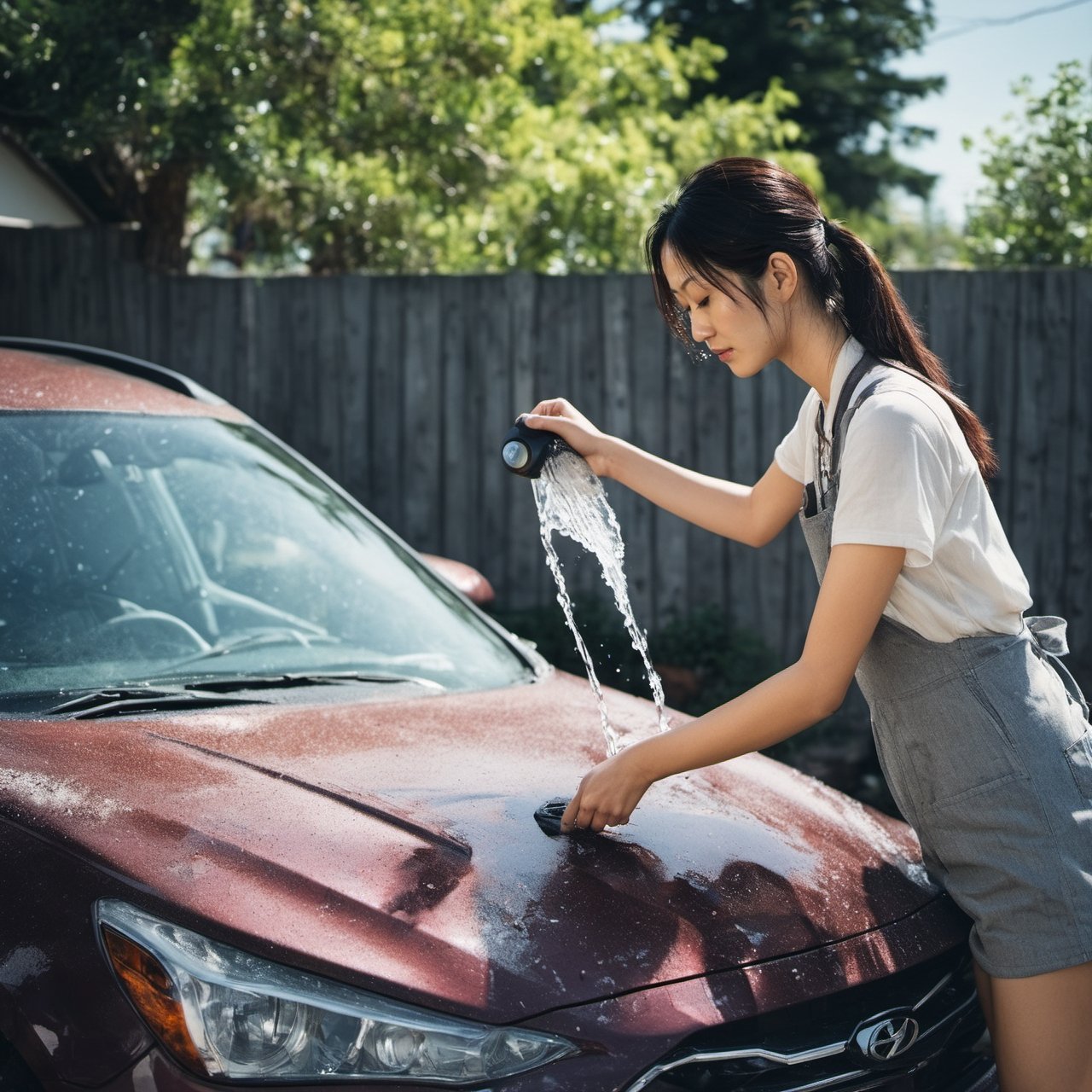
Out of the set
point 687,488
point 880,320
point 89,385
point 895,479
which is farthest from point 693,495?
point 89,385

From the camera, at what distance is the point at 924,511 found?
207cm

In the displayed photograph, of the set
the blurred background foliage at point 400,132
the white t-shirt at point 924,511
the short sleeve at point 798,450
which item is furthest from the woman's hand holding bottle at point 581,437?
the blurred background foliage at point 400,132

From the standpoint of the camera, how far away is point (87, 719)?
243 cm

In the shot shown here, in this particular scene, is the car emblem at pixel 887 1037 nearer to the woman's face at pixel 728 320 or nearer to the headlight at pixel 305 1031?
the headlight at pixel 305 1031

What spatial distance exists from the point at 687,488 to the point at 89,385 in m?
1.59

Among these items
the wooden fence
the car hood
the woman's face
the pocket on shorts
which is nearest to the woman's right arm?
the woman's face

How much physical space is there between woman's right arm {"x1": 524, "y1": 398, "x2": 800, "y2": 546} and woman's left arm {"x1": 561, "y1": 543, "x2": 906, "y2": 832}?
23.6 inches

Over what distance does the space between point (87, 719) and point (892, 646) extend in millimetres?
1466

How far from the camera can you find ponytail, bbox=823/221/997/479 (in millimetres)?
2328

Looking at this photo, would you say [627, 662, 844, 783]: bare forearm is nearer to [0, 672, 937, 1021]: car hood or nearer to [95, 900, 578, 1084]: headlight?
[0, 672, 937, 1021]: car hood

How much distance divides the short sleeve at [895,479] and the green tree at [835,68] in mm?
14393

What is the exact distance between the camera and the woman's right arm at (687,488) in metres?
2.75

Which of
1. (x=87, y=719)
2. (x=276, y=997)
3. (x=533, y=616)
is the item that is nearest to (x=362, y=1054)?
(x=276, y=997)

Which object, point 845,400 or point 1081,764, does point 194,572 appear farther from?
point 1081,764
